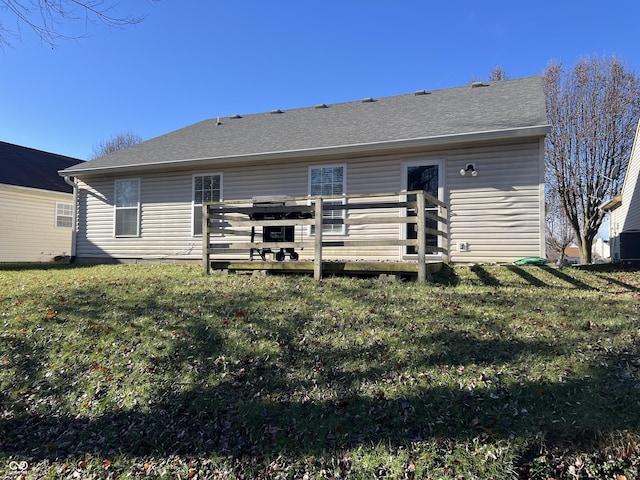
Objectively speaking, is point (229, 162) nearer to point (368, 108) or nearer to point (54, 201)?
point (368, 108)

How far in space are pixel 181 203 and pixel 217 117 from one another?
462 centimetres

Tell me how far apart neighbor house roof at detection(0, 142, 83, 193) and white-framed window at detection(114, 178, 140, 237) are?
5.48 m

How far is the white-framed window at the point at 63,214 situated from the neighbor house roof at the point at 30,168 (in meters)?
0.56

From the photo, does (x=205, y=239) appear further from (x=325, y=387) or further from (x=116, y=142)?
(x=116, y=142)

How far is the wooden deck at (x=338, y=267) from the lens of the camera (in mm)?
6207

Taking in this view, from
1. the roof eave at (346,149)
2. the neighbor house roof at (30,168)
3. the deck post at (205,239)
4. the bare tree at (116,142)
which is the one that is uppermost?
the bare tree at (116,142)

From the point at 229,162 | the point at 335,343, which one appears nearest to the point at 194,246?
the point at 229,162

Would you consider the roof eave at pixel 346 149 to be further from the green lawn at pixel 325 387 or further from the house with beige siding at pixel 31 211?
the house with beige siding at pixel 31 211

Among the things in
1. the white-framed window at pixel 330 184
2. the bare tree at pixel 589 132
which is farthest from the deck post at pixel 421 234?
the bare tree at pixel 589 132

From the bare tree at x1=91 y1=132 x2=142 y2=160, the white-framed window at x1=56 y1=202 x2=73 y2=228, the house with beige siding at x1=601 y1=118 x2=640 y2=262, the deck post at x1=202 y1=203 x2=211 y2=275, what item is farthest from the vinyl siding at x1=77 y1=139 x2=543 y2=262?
the bare tree at x1=91 y1=132 x2=142 y2=160

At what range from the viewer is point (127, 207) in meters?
11.3

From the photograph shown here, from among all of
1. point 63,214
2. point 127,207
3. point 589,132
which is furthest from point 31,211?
point 589,132

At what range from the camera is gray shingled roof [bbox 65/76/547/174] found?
8.55m

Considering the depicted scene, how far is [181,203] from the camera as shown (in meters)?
10.7
